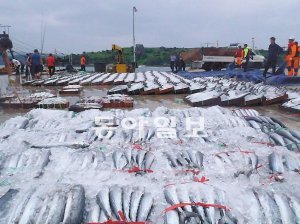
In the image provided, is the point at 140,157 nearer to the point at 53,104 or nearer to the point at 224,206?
the point at 224,206

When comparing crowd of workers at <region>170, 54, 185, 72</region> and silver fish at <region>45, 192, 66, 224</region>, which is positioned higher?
crowd of workers at <region>170, 54, 185, 72</region>

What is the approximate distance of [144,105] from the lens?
10.2m

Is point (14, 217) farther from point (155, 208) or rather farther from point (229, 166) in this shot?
point (229, 166)

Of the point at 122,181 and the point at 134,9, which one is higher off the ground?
the point at 134,9

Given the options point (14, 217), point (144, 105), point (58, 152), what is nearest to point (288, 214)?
point (14, 217)

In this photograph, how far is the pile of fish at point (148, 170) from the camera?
3109 mm

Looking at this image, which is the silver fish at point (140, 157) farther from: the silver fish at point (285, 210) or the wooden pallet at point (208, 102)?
the wooden pallet at point (208, 102)

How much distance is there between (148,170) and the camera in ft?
13.6

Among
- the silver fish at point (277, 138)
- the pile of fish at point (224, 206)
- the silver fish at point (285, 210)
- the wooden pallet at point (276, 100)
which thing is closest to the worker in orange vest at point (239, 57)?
the wooden pallet at point (276, 100)

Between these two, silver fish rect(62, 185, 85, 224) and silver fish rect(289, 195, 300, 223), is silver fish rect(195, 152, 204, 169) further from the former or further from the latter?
silver fish rect(62, 185, 85, 224)

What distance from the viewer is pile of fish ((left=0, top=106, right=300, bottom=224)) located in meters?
3.11

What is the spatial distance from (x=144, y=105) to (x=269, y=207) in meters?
7.26

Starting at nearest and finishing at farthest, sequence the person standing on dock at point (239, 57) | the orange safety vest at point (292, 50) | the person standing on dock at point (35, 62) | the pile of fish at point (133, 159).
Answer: the pile of fish at point (133, 159) < the orange safety vest at point (292, 50) < the person standing on dock at point (35, 62) < the person standing on dock at point (239, 57)

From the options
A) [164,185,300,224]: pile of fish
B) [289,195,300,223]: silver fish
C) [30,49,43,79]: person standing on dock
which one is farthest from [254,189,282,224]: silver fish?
[30,49,43,79]: person standing on dock
